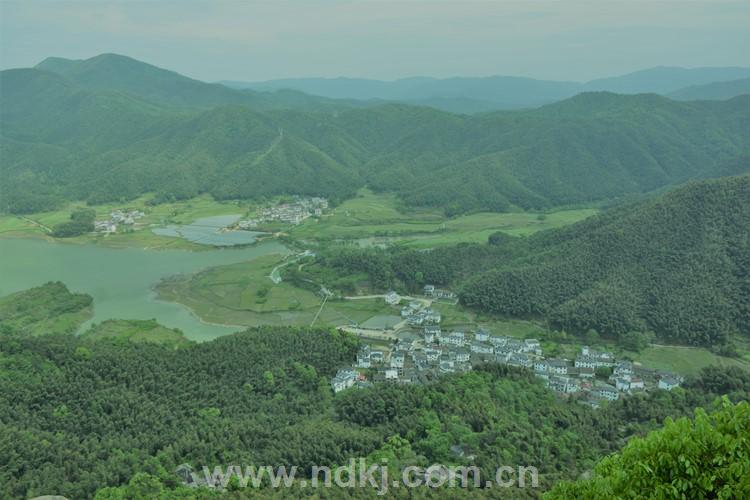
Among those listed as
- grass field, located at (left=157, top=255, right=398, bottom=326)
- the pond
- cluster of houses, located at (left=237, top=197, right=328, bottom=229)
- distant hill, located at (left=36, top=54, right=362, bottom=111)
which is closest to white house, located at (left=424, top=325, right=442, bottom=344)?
grass field, located at (left=157, top=255, right=398, bottom=326)

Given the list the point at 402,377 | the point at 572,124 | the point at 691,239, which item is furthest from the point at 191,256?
the point at 572,124

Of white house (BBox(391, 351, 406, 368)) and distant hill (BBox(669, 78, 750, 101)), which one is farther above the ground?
distant hill (BBox(669, 78, 750, 101))

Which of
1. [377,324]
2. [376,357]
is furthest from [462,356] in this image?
[377,324]

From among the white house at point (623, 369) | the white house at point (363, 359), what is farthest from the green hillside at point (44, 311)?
the white house at point (623, 369)

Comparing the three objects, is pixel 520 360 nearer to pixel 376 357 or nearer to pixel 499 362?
pixel 499 362

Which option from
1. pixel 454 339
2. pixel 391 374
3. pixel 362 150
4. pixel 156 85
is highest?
pixel 156 85

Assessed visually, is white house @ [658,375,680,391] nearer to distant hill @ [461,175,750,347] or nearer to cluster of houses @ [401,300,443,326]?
distant hill @ [461,175,750,347]

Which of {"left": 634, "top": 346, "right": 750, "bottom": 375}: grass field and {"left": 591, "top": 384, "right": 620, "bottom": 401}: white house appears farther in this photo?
Result: {"left": 634, "top": 346, "right": 750, "bottom": 375}: grass field
